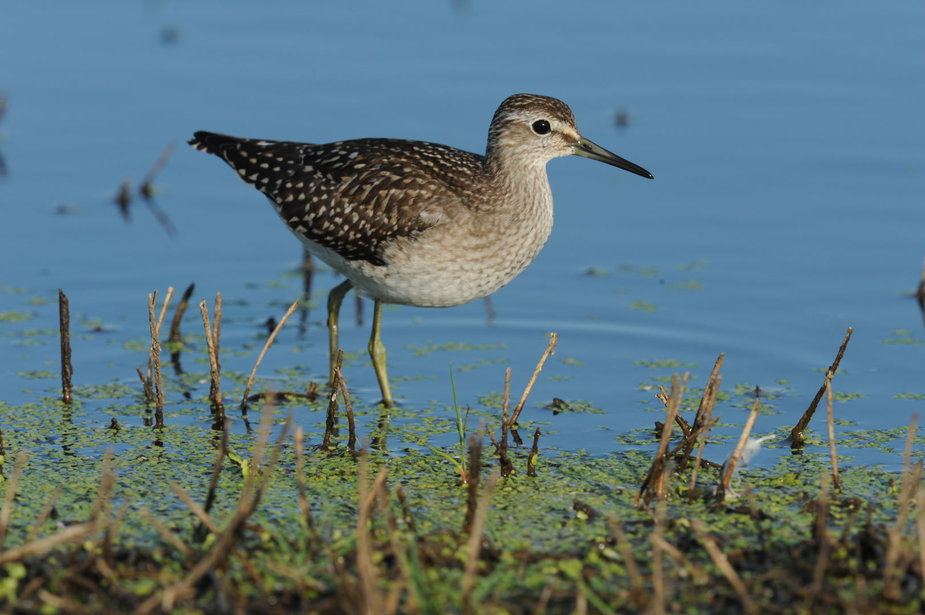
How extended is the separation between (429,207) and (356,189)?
531 millimetres

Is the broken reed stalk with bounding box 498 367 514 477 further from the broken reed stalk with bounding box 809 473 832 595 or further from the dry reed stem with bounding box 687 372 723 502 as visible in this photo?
the broken reed stalk with bounding box 809 473 832 595

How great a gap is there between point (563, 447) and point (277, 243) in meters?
4.05

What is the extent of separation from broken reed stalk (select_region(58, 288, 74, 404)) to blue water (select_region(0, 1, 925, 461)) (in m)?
0.35

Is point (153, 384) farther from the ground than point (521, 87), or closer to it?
closer to it

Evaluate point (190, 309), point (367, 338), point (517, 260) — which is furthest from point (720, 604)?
point (190, 309)

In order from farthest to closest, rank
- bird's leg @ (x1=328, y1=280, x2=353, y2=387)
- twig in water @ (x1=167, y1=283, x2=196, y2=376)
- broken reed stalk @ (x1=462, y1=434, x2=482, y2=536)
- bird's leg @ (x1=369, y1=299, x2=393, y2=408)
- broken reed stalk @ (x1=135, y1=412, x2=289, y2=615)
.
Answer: twig in water @ (x1=167, y1=283, x2=196, y2=376)
bird's leg @ (x1=328, y1=280, x2=353, y2=387)
bird's leg @ (x1=369, y1=299, x2=393, y2=408)
broken reed stalk @ (x1=462, y1=434, x2=482, y2=536)
broken reed stalk @ (x1=135, y1=412, x2=289, y2=615)

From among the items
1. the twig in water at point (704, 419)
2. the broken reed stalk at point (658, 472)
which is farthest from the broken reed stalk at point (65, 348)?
the twig in water at point (704, 419)

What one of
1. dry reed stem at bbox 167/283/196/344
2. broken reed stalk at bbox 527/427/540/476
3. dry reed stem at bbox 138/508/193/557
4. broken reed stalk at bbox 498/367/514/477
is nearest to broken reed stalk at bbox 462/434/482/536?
broken reed stalk at bbox 498/367/514/477

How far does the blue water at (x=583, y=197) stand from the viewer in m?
8.75

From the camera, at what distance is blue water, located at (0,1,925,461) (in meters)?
8.75

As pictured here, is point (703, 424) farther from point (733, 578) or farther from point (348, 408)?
point (348, 408)

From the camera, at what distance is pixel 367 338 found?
9.30 metres

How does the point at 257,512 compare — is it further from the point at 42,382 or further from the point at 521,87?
the point at 521,87

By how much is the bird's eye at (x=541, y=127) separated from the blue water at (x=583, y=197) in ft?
4.82
